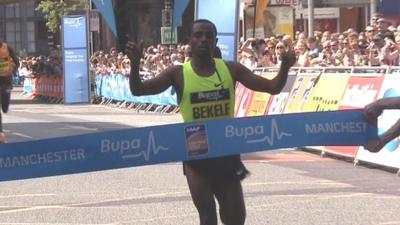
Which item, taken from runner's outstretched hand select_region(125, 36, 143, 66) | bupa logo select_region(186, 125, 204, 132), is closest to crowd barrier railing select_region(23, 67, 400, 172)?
bupa logo select_region(186, 125, 204, 132)

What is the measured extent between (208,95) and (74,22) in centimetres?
2528

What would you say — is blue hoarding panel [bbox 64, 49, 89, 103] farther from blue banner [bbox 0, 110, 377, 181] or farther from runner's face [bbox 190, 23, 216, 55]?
runner's face [bbox 190, 23, 216, 55]

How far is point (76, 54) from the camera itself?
3025cm

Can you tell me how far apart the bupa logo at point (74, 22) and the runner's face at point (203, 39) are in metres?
25.0

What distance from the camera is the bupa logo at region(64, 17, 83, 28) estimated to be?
30031mm

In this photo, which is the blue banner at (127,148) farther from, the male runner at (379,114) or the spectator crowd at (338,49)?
the spectator crowd at (338,49)

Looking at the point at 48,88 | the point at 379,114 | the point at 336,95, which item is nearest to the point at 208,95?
the point at 379,114

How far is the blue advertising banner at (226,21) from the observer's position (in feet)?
53.3

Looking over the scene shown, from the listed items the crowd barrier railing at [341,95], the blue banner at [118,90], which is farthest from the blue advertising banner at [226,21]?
the blue banner at [118,90]

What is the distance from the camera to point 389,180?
10617mm

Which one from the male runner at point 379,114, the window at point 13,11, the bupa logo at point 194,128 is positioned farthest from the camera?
the window at point 13,11

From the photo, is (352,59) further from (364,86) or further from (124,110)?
(124,110)

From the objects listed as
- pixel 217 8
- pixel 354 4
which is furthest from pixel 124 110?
pixel 217 8

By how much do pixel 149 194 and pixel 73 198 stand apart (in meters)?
0.86
